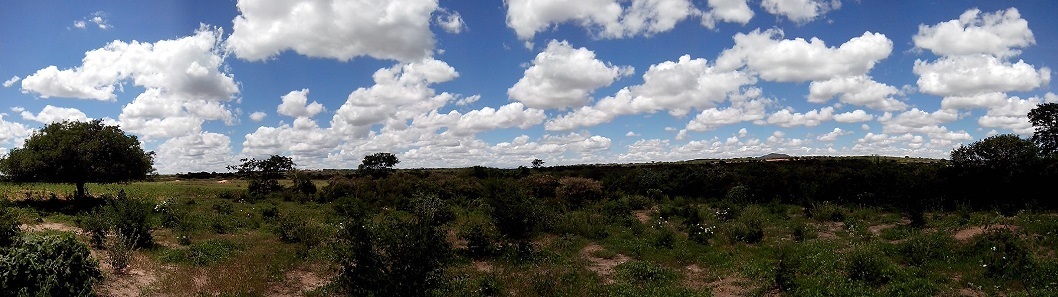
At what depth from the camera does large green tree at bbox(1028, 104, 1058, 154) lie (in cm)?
3494

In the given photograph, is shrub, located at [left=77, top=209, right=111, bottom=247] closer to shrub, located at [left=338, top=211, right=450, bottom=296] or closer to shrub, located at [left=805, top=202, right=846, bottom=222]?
shrub, located at [left=338, top=211, right=450, bottom=296]

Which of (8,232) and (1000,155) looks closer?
(8,232)

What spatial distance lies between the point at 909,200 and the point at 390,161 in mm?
57039

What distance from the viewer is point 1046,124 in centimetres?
3575

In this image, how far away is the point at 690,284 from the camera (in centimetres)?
1338

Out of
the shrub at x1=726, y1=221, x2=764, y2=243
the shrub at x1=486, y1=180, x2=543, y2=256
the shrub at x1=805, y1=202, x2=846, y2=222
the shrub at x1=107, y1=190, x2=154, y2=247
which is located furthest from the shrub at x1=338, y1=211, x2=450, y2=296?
the shrub at x1=805, y1=202, x2=846, y2=222

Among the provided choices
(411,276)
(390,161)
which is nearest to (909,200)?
(411,276)

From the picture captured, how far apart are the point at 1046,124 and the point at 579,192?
32846 millimetres

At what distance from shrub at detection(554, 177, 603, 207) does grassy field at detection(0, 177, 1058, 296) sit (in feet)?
30.0

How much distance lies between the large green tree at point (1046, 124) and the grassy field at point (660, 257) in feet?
67.9

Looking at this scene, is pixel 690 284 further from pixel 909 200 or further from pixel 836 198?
pixel 836 198

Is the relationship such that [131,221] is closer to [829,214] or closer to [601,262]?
[601,262]

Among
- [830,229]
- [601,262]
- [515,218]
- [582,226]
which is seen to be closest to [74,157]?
[515,218]

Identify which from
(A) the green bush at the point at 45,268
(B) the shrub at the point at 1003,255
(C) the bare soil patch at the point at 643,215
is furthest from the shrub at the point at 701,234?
(A) the green bush at the point at 45,268
